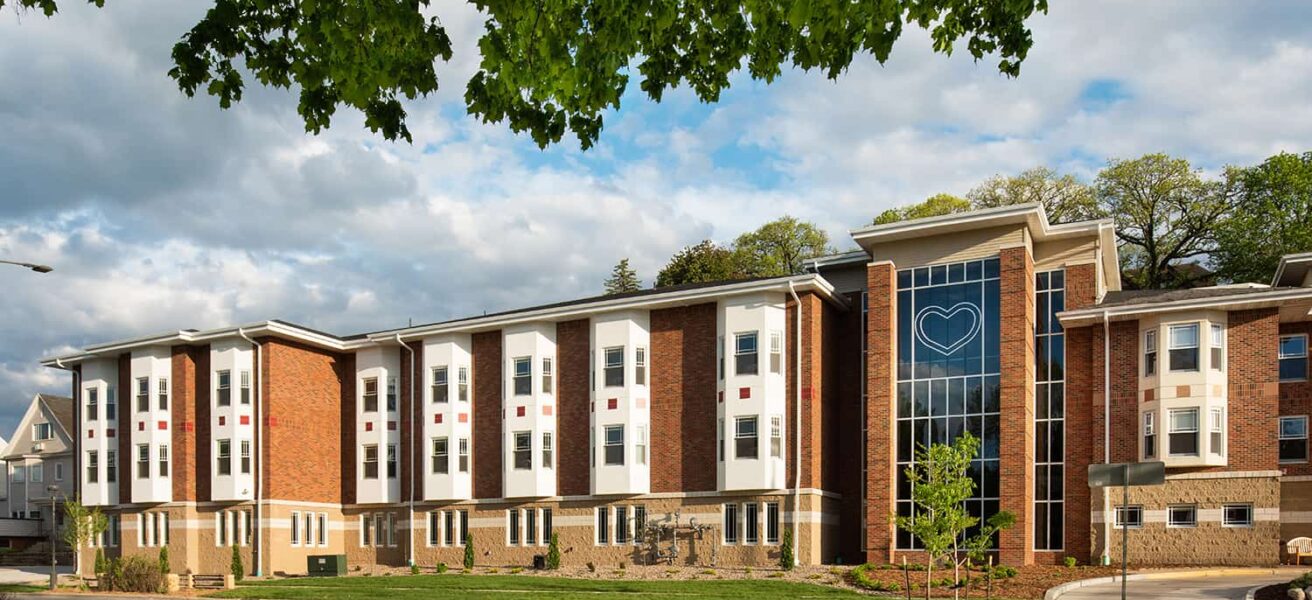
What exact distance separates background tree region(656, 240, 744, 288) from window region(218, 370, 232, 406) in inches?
978

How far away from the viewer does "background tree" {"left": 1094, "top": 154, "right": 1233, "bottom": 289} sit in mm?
55844

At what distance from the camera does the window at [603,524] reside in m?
39.3

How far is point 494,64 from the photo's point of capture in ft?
23.7

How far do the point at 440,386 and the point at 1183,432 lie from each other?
86.6 feet

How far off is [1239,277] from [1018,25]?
2005 inches

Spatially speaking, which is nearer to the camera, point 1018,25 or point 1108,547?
point 1018,25

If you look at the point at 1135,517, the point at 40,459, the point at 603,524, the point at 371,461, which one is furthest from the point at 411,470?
the point at 40,459

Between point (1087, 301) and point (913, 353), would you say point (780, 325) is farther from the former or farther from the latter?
point (1087, 301)

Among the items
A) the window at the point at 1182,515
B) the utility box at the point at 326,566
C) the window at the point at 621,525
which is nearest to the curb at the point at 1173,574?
the window at the point at 1182,515

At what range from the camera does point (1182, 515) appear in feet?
107

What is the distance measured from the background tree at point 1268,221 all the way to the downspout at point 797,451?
89.3 ft

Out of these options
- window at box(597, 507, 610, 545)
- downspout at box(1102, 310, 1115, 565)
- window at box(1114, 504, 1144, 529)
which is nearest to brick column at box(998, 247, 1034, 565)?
downspout at box(1102, 310, 1115, 565)

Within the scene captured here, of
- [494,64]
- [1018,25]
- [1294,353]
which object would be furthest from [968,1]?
[1294,353]

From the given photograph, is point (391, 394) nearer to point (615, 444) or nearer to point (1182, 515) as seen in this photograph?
point (615, 444)
